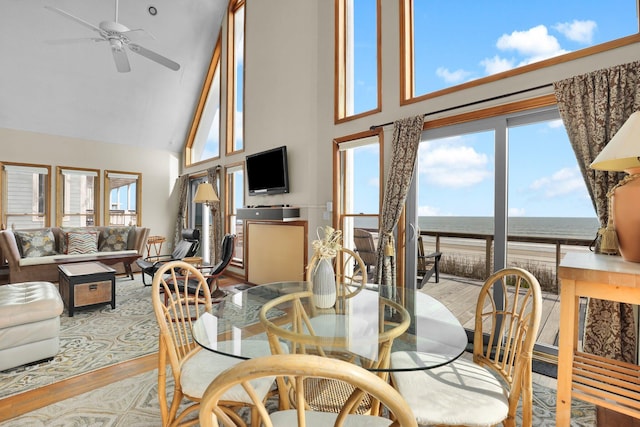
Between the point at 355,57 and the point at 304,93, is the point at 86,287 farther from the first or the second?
the point at 355,57

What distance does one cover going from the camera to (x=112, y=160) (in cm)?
689

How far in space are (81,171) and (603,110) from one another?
8329mm

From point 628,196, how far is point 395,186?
6.66 ft

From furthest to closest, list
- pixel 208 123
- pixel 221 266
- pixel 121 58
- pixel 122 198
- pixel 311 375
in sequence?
pixel 208 123, pixel 122 198, pixel 121 58, pixel 221 266, pixel 311 375

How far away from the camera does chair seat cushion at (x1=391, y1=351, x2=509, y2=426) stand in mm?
1153

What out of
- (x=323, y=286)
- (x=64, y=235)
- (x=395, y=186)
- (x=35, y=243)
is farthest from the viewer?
(x=64, y=235)

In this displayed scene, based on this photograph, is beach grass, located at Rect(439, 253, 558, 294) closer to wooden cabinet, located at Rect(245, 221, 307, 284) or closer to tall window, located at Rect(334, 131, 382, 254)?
tall window, located at Rect(334, 131, 382, 254)

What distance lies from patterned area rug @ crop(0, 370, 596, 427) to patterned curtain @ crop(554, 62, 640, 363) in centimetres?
46

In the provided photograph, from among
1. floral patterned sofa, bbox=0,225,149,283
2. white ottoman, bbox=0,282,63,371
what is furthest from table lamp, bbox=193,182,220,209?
white ottoman, bbox=0,282,63,371

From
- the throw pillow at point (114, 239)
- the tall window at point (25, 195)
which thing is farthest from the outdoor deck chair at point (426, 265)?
the tall window at point (25, 195)

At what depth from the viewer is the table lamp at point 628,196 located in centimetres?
138

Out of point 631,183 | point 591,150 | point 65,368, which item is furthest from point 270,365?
point 65,368

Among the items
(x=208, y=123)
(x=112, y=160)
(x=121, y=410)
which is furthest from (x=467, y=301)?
(x=112, y=160)

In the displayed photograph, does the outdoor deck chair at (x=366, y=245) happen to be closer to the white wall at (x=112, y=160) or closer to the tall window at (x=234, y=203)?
the tall window at (x=234, y=203)
